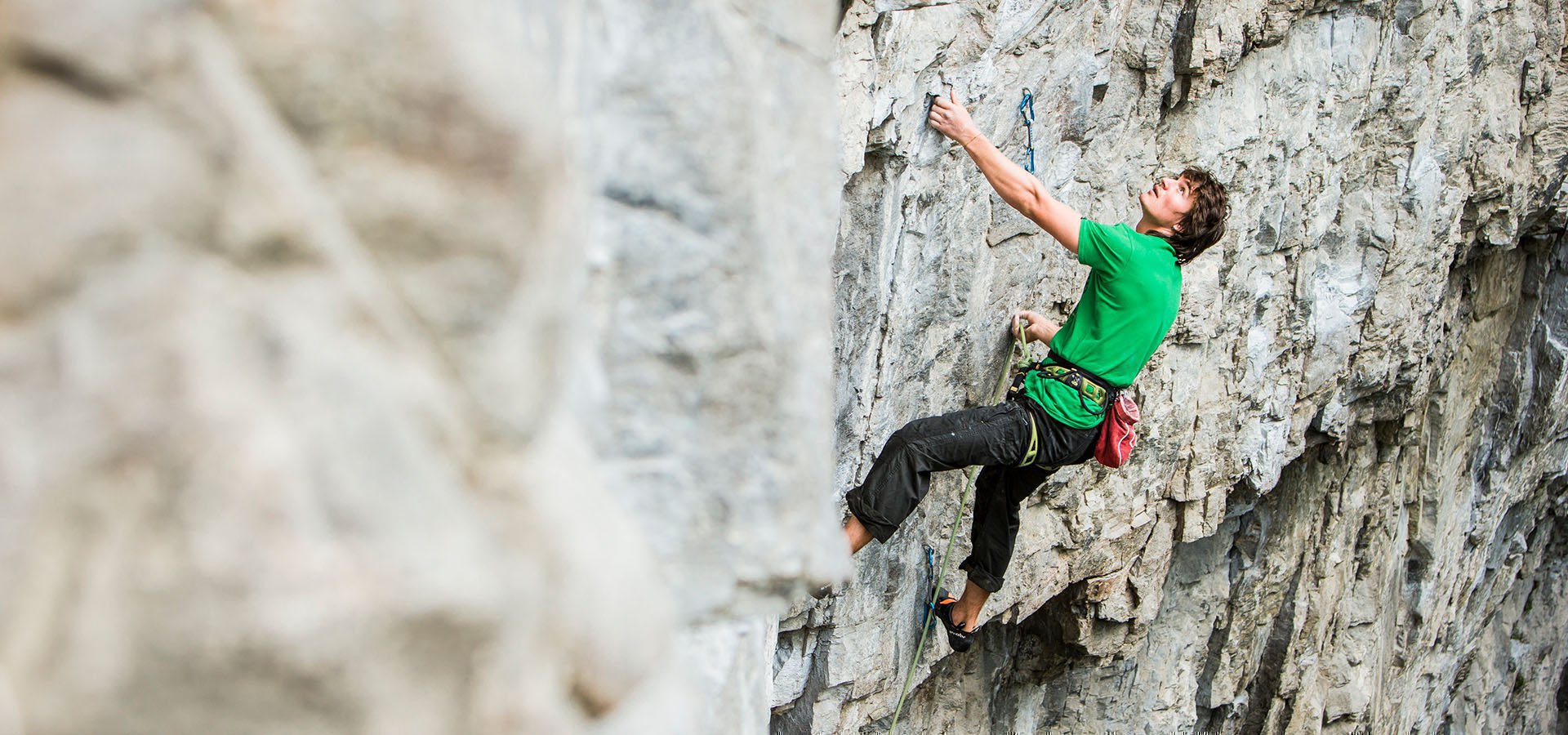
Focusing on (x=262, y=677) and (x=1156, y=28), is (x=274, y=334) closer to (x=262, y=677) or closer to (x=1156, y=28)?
(x=262, y=677)

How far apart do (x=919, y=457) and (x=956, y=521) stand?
1069 mm

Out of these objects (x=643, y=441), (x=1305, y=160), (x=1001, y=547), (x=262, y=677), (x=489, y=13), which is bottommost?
(x=262, y=677)

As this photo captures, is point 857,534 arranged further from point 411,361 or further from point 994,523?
point 411,361

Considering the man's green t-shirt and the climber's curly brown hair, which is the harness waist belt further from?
the climber's curly brown hair

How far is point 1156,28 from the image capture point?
5730 mm

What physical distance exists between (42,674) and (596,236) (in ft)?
2.79

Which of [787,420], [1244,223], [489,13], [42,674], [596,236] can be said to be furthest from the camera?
[1244,223]

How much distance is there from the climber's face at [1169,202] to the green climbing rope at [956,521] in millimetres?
926

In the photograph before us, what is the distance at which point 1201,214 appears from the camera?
4.25 metres

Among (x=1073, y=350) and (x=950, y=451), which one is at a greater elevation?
(x=1073, y=350)

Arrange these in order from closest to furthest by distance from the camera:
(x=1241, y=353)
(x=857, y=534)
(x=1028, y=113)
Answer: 1. (x=857, y=534)
2. (x=1028, y=113)
3. (x=1241, y=353)

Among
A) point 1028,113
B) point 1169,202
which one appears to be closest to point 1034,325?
point 1028,113

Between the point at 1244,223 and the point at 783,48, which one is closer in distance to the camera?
the point at 783,48

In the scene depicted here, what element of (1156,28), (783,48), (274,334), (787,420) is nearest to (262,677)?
(274,334)
